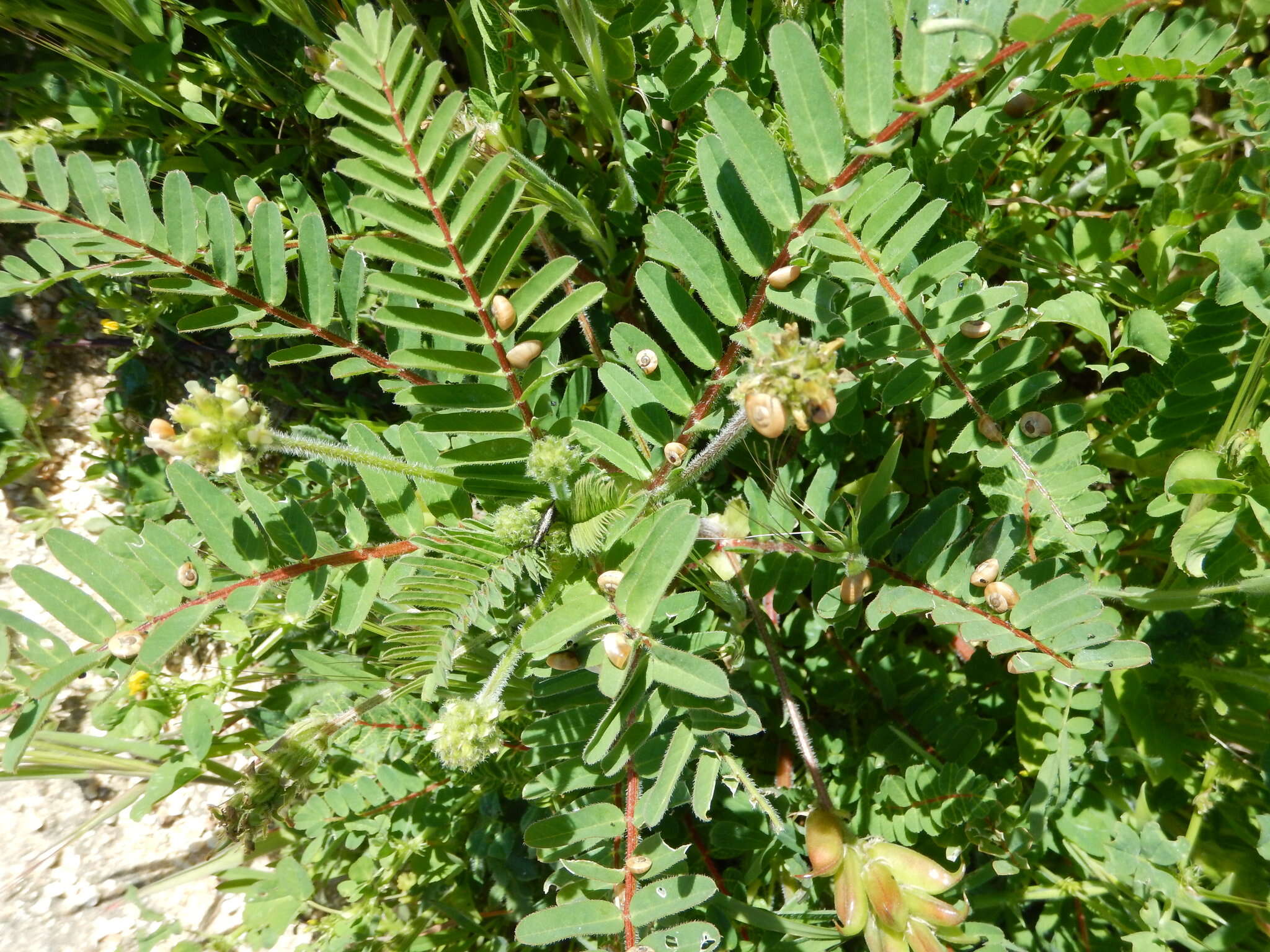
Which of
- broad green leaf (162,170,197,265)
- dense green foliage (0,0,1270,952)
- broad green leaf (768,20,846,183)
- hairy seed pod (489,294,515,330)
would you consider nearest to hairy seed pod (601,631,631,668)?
dense green foliage (0,0,1270,952)

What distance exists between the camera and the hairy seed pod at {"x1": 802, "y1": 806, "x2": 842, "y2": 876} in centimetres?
212

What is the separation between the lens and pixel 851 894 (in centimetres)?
206

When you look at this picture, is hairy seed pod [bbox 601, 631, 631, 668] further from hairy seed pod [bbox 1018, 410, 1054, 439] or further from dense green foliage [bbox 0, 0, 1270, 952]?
hairy seed pod [bbox 1018, 410, 1054, 439]

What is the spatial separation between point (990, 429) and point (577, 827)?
5.07 feet

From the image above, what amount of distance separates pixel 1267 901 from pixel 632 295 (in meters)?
2.84

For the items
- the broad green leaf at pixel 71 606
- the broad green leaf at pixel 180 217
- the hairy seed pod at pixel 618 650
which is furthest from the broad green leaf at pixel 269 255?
the hairy seed pod at pixel 618 650

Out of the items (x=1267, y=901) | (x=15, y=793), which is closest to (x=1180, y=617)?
(x=1267, y=901)

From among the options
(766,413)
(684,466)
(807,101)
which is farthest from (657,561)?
(807,101)

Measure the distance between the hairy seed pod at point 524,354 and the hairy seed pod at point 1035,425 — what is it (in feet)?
4.20

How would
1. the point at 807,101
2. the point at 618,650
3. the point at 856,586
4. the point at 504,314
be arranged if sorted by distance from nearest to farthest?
1. the point at 807,101
2. the point at 618,650
3. the point at 504,314
4. the point at 856,586

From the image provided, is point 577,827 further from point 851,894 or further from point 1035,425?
point 1035,425

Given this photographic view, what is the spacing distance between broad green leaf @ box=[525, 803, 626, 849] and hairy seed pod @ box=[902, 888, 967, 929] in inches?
30.3

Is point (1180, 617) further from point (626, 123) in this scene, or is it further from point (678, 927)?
point (626, 123)

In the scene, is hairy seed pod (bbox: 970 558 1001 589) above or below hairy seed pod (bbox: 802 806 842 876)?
above
